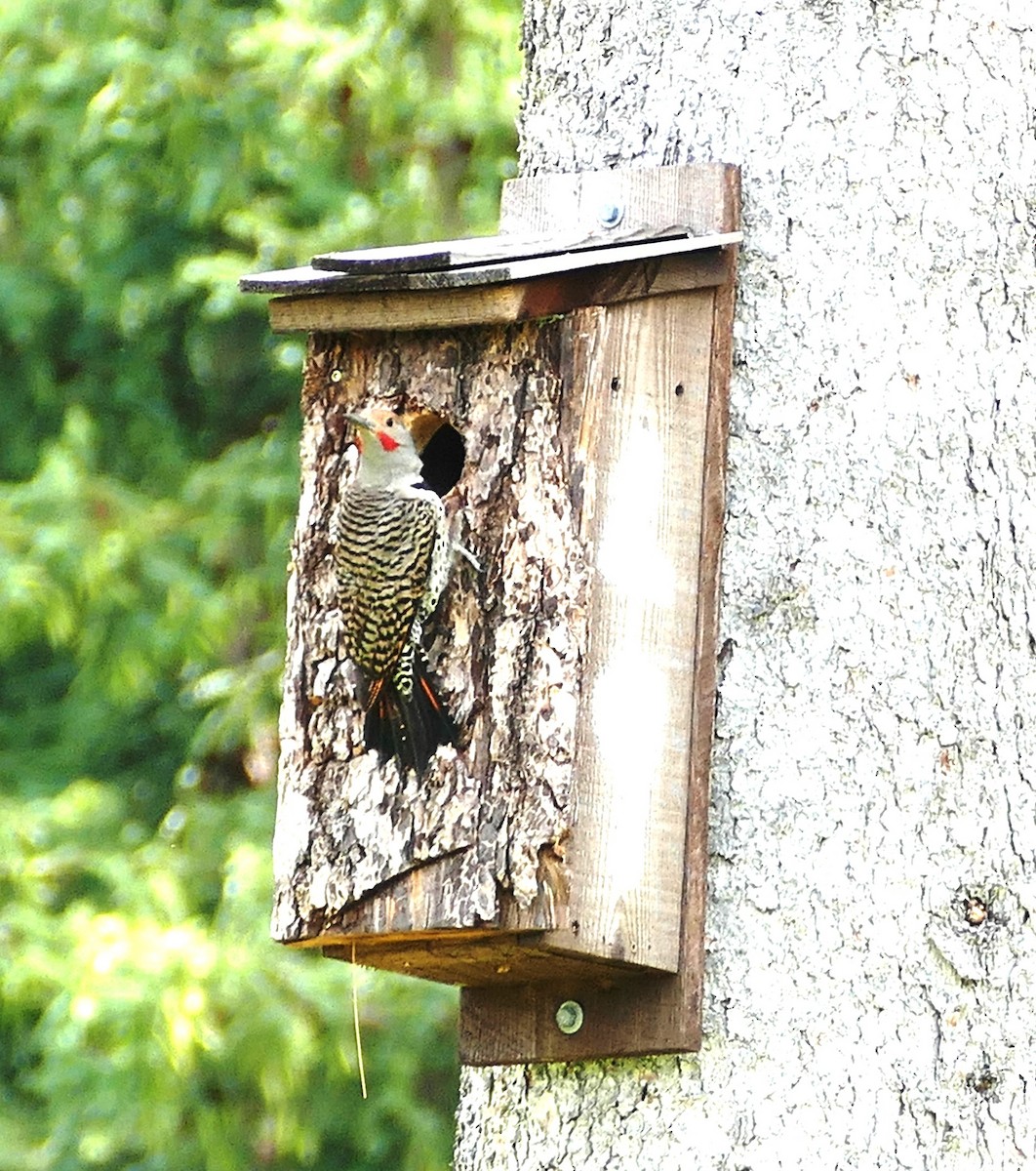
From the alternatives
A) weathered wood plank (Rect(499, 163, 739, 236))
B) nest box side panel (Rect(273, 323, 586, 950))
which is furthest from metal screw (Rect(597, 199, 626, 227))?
nest box side panel (Rect(273, 323, 586, 950))

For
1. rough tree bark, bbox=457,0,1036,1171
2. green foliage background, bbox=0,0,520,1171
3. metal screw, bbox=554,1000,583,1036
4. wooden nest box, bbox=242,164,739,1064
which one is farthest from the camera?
green foliage background, bbox=0,0,520,1171

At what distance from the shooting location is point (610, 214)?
3535mm

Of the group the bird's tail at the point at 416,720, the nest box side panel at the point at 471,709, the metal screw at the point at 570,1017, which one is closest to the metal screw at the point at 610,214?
the nest box side panel at the point at 471,709

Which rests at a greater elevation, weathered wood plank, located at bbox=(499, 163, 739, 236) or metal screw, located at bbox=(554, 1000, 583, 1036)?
weathered wood plank, located at bbox=(499, 163, 739, 236)

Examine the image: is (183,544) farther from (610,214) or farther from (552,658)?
(552,658)

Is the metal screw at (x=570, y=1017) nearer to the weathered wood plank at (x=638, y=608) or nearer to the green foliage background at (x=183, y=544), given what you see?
the weathered wood plank at (x=638, y=608)

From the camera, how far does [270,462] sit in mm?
8844

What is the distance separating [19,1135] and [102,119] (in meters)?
3.88

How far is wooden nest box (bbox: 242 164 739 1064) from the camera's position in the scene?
10.7 ft

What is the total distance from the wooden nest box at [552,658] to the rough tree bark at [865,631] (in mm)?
60

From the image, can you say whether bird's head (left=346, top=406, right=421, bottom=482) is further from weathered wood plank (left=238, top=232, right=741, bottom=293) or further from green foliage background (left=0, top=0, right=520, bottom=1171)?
green foliage background (left=0, top=0, right=520, bottom=1171)

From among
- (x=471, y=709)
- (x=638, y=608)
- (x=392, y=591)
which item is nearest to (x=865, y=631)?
(x=638, y=608)

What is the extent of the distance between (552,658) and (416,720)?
0.75ft

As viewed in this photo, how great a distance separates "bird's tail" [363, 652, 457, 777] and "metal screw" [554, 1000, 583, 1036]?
0.42 meters
